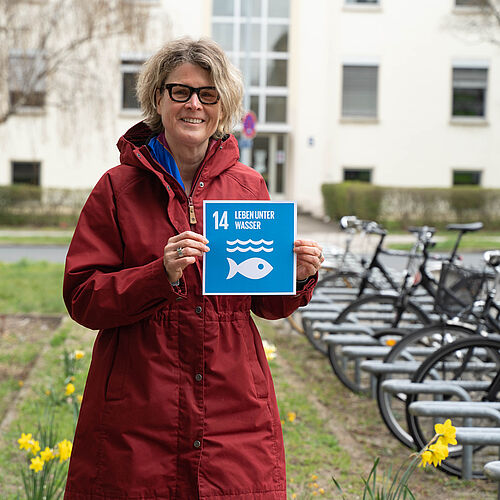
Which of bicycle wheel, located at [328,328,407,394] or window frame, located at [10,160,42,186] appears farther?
window frame, located at [10,160,42,186]

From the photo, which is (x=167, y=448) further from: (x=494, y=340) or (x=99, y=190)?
(x=494, y=340)

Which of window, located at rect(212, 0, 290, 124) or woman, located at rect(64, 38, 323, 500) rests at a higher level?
window, located at rect(212, 0, 290, 124)

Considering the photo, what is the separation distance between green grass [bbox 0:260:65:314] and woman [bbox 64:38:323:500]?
763 cm

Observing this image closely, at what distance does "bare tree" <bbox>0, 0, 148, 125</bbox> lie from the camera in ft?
53.4

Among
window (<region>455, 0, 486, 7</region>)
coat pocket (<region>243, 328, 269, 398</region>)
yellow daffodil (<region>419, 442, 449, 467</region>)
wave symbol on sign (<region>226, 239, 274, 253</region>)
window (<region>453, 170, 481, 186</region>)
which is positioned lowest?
window (<region>453, 170, 481, 186</region>)

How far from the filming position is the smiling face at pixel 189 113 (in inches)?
99.7

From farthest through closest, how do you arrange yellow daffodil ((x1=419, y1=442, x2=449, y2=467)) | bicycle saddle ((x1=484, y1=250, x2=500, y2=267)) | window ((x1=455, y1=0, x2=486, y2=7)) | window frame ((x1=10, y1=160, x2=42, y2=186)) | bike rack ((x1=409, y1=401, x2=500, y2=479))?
window frame ((x1=10, y1=160, x2=42, y2=186)), window ((x1=455, y1=0, x2=486, y2=7)), bicycle saddle ((x1=484, y1=250, x2=500, y2=267)), bike rack ((x1=409, y1=401, x2=500, y2=479)), yellow daffodil ((x1=419, y1=442, x2=449, y2=467))


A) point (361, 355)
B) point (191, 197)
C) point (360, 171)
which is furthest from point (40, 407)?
point (360, 171)

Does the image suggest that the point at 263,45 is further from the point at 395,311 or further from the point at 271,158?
the point at 395,311

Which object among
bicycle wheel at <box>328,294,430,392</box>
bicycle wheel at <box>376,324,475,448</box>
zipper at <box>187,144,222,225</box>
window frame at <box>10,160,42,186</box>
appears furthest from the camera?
window frame at <box>10,160,42,186</box>

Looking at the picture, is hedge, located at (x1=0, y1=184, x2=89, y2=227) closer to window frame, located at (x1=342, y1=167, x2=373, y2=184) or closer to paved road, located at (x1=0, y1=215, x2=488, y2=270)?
paved road, located at (x1=0, y1=215, x2=488, y2=270)

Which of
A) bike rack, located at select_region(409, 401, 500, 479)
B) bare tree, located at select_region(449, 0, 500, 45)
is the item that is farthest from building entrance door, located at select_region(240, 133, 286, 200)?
bike rack, located at select_region(409, 401, 500, 479)

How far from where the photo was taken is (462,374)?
532 centimetres

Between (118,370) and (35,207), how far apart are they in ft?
76.0
